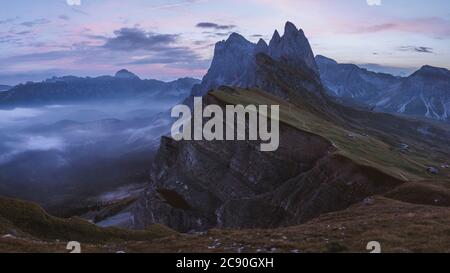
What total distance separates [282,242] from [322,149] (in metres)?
70.3

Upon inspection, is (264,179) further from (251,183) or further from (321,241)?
(321,241)

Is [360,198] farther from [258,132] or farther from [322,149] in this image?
[258,132]

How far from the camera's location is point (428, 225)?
3534cm

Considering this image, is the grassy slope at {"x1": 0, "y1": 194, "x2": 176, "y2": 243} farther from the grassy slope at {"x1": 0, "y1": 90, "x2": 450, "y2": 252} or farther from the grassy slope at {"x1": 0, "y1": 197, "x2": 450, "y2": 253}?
the grassy slope at {"x1": 0, "y1": 197, "x2": 450, "y2": 253}

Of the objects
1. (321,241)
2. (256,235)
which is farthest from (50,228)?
(321,241)

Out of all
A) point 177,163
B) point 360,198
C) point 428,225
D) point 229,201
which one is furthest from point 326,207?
point 177,163

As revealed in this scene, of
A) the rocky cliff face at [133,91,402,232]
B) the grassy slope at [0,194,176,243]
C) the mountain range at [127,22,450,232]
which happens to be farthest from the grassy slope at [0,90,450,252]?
the rocky cliff face at [133,91,402,232]

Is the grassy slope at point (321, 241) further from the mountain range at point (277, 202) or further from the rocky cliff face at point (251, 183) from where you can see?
the rocky cliff face at point (251, 183)

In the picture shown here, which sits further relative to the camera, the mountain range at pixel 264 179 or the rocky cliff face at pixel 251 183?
the rocky cliff face at pixel 251 183
